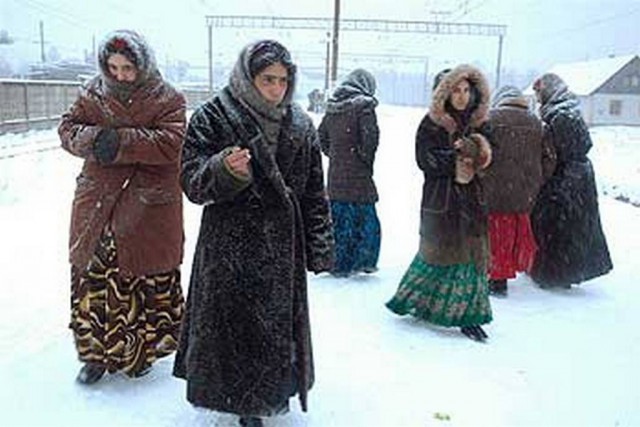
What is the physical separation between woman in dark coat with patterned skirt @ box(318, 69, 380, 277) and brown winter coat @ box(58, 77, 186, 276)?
8.16ft

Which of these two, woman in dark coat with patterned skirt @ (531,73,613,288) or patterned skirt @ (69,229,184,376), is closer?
patterned skirt @ (69,229,184,376)

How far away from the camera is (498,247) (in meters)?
5.61

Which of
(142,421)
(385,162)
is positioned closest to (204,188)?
(142,421)

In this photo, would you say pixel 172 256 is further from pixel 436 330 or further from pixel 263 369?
pixel 436 330

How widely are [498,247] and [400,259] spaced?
1.39 m

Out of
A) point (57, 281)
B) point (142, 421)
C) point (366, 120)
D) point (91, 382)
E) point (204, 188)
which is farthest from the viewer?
point (366, 120)

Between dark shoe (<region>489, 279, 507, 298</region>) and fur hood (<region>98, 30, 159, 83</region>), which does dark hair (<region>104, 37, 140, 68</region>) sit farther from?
dark shoe (<region>489, 279, 507, 298</region>)

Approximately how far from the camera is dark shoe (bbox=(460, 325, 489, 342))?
461cm

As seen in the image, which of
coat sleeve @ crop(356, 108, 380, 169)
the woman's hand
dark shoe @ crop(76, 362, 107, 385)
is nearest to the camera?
the woman's hand

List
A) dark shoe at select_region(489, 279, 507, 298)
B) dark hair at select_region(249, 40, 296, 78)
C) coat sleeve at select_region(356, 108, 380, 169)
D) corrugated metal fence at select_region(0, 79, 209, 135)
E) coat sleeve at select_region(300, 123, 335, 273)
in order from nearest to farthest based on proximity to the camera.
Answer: dark hair at select_region(249, 40, 296, 78) → coat sleeve at select_region(300, 123, 335, 273) → dark shoe at select_region(489, 279, 507, 298) → coat sleeve at select_region(356, 108, 380, 169) → corrugated metal fence at select_region(0, 79, 209, 135)

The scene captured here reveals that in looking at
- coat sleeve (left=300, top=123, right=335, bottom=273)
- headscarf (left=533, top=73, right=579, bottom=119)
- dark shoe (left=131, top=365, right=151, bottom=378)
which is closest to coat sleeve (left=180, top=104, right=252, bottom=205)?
coat sleeve (left=300, top=123, right=335, bottom=273)

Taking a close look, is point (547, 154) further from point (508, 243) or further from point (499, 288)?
point (499, 288)

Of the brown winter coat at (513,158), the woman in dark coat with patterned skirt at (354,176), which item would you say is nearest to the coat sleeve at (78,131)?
the woman in dark coat with patterned skirt at (354,176)

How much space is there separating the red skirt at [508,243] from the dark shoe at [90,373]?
10.0 feet
